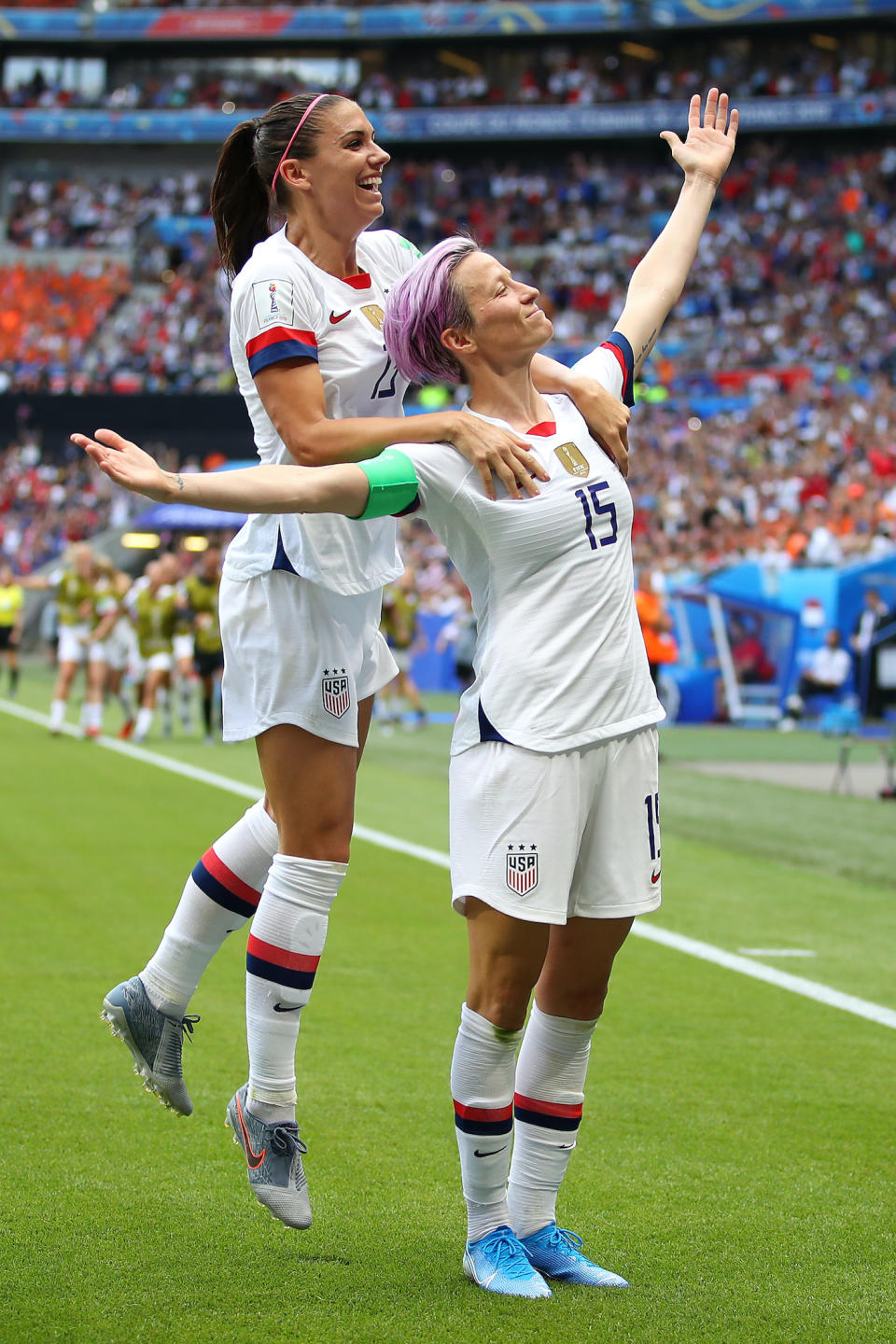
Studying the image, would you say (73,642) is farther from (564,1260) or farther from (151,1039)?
(564,1260)

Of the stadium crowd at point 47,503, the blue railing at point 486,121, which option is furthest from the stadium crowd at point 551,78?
Result: the stadium crowd at point 47,503

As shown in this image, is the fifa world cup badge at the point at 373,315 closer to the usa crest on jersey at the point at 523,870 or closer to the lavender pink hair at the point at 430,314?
the lavender pink hair at the point at 430,314

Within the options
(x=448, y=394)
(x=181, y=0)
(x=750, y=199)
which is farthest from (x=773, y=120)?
(x=181, y=0)

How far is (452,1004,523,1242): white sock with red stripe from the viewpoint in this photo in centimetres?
312

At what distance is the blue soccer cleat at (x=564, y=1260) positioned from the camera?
3.17m

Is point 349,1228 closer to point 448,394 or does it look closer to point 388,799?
point 388,799

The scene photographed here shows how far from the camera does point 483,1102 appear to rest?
123 inches

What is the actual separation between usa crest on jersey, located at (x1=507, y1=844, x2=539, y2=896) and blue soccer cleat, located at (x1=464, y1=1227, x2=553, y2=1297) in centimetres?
76

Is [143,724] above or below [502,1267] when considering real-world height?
below

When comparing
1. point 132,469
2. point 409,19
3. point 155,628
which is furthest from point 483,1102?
point 409,19

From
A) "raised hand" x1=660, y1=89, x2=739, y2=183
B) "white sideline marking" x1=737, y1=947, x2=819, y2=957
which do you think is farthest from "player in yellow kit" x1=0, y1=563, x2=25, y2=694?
"raised hand" x1=660, y1=89, x2=739, y2=183

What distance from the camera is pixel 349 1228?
3.48 meters

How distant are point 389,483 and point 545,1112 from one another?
136 cm

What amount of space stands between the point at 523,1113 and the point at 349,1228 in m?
0.53
